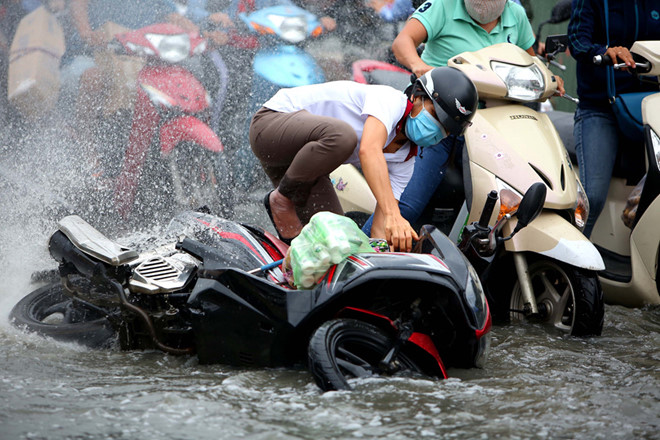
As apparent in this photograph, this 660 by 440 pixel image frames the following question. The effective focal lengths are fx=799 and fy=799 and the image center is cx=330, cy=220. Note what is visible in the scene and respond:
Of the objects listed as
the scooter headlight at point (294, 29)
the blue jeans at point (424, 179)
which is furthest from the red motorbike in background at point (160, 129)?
the blue jeans at point (424, 179)

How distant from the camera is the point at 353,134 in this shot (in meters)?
3.68

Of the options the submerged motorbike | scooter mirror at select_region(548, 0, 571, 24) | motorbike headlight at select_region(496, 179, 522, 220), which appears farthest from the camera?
A: scooter mirror at select_region(548, 0, 571, 24)

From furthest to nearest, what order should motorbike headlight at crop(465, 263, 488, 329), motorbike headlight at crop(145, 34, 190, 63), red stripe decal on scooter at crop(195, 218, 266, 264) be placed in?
motorbike headlight at crop(145, 34, 190, 63)
red stripe decal on scooter at crop(195, 218, 266, 264)
motorbike headlight at crop(465, 263, 488, 329)

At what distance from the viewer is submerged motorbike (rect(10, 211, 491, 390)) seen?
Answer: 9.43ft

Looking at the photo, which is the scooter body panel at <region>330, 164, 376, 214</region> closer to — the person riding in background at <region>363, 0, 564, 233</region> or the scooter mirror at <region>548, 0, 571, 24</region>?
the person riding in background at <region>363, 0, 564, 233</region>

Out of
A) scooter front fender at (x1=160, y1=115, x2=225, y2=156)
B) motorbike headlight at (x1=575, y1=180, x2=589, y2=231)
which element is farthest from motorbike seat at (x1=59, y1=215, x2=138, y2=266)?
scooter front fender at (x1=160, y1=115, x2=225, y2=156)

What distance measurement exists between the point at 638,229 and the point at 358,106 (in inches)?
72.2

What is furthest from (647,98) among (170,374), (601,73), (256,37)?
(256,37)

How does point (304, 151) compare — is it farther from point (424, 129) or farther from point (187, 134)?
point (187, 134)

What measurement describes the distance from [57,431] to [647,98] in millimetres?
3758

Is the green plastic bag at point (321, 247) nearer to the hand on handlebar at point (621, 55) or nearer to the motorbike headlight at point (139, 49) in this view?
the hand on handlebar at point (621, 55)

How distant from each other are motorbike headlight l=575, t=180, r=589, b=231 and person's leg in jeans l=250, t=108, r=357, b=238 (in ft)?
4.15

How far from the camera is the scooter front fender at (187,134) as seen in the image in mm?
7457

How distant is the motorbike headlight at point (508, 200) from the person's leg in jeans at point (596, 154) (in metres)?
0.83
